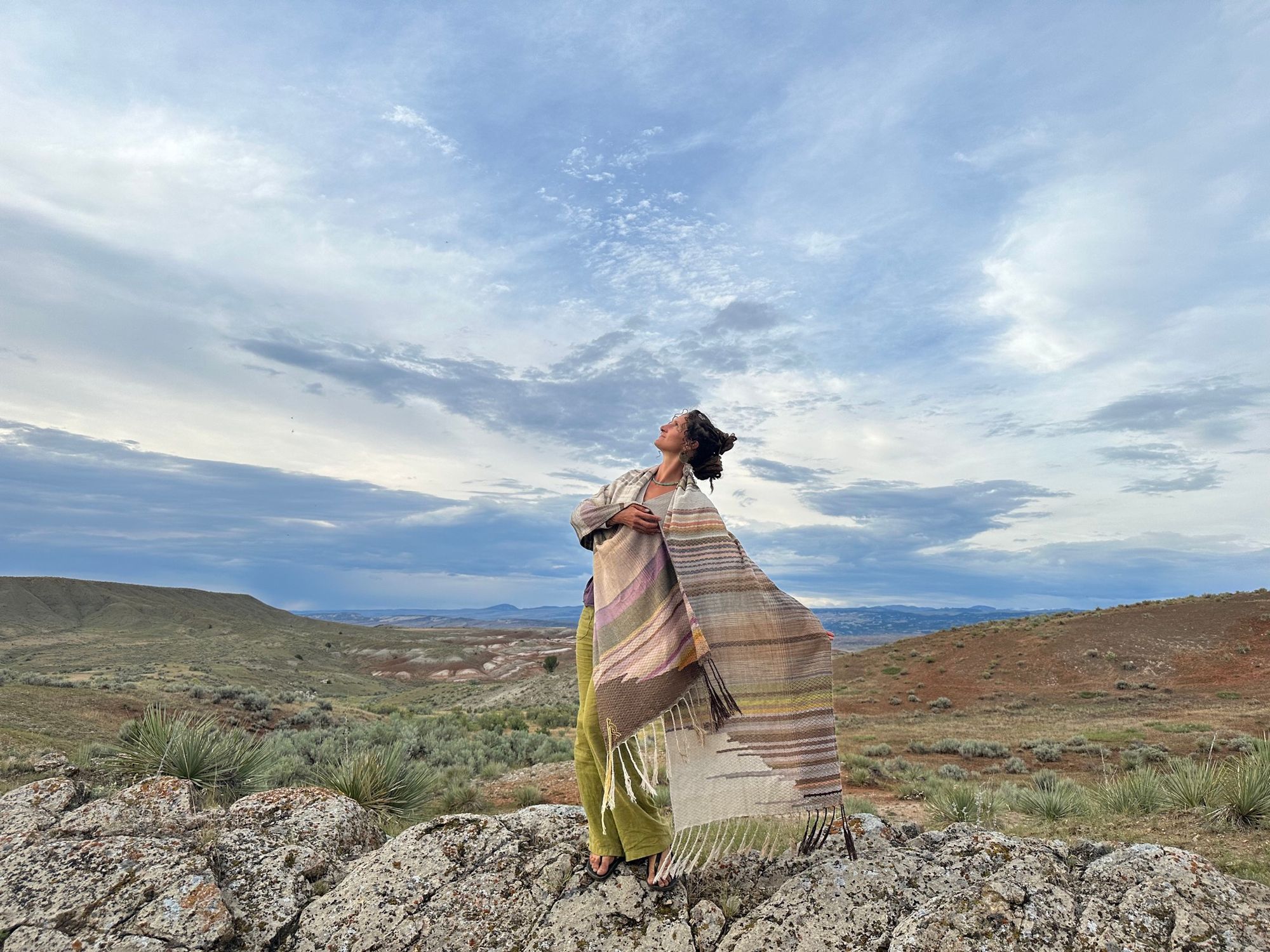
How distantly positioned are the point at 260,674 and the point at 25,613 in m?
61.6

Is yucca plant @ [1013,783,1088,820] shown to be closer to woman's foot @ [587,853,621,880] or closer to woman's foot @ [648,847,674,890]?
woman's foot @ [648,847,674,890]

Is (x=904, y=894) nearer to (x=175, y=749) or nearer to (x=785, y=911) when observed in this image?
(x=785, y=911)

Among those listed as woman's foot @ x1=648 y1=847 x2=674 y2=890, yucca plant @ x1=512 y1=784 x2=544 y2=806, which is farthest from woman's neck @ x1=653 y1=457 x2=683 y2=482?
yucca plant @ x1=512 y1=784 x2=544 y2=806

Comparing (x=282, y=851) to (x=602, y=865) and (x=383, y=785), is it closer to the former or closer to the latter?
(x=602, y=865)

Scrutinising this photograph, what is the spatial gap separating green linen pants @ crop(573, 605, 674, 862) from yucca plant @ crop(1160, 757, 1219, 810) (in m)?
5.52

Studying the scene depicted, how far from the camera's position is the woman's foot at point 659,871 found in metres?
3.69

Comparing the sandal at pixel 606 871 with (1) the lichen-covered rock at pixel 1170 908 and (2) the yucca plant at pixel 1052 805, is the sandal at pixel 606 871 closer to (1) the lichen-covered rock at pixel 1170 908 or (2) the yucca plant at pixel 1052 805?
(1) the lichen-covered rock at pixel 1170 908

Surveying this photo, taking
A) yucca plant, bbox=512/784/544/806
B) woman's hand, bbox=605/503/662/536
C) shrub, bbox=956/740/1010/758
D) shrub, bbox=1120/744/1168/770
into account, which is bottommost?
shrub, bbox=956/740/1010/758

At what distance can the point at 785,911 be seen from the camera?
354cm

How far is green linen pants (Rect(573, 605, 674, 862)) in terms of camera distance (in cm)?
389

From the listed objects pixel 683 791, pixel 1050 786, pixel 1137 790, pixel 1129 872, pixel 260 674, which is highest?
pixel 683 791

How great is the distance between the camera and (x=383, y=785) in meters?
7.32

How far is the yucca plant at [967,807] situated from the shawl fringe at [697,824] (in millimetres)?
3726

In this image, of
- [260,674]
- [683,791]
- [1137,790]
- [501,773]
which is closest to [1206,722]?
[1137,790]
